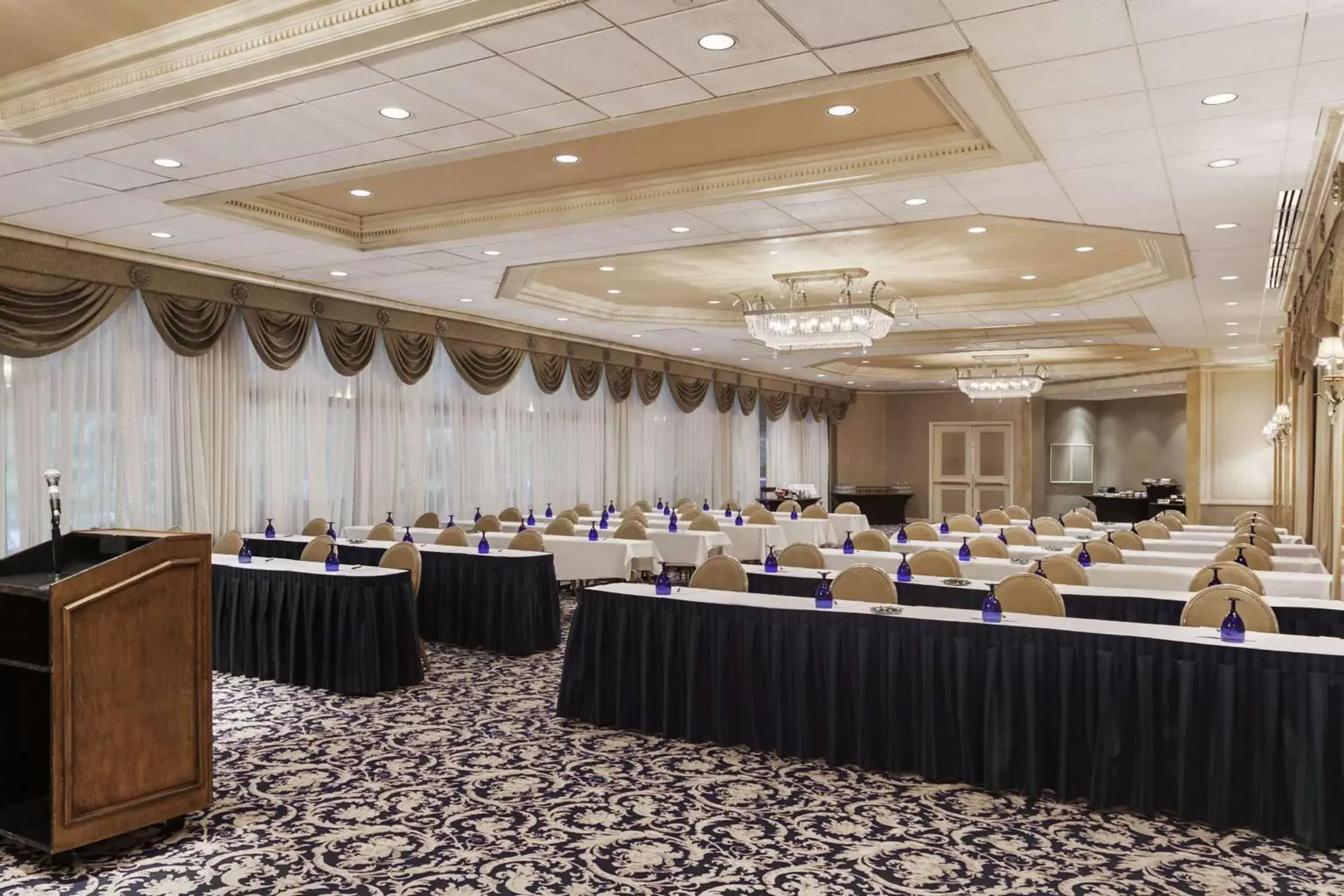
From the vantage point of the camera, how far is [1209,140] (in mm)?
5305

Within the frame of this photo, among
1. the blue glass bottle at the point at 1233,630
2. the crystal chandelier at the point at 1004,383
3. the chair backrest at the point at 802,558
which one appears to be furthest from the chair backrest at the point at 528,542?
the crystal chandelier at the point at 1004,383

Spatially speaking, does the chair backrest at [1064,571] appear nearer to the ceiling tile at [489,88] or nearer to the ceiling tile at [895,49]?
the ceiling tile at [895,49]

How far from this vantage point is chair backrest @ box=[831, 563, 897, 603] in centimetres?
584

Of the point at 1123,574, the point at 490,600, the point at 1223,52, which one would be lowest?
the point at 490,600

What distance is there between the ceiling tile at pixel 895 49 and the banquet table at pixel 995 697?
8.36 feet

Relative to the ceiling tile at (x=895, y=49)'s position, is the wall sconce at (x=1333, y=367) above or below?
below

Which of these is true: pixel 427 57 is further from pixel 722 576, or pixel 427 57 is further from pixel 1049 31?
pixel 722 576

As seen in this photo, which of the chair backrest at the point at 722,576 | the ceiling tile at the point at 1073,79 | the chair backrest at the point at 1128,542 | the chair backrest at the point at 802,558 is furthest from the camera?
the chair backrest at the point at 1128,542

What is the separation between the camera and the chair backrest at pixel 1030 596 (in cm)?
540

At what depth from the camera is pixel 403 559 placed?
300 inches

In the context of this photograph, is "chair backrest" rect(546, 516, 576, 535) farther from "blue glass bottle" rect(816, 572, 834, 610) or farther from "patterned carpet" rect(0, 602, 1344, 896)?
"blue glass bottle" rect(816, 572, 834, 610)

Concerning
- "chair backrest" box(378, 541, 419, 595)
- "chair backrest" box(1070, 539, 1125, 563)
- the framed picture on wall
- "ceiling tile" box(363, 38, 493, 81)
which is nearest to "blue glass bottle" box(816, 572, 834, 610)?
"ceiling tile" box(363, 38, 493, 81)

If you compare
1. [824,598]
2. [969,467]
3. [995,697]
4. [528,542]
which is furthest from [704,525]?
[969,467]

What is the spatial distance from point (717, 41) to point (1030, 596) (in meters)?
3.27
